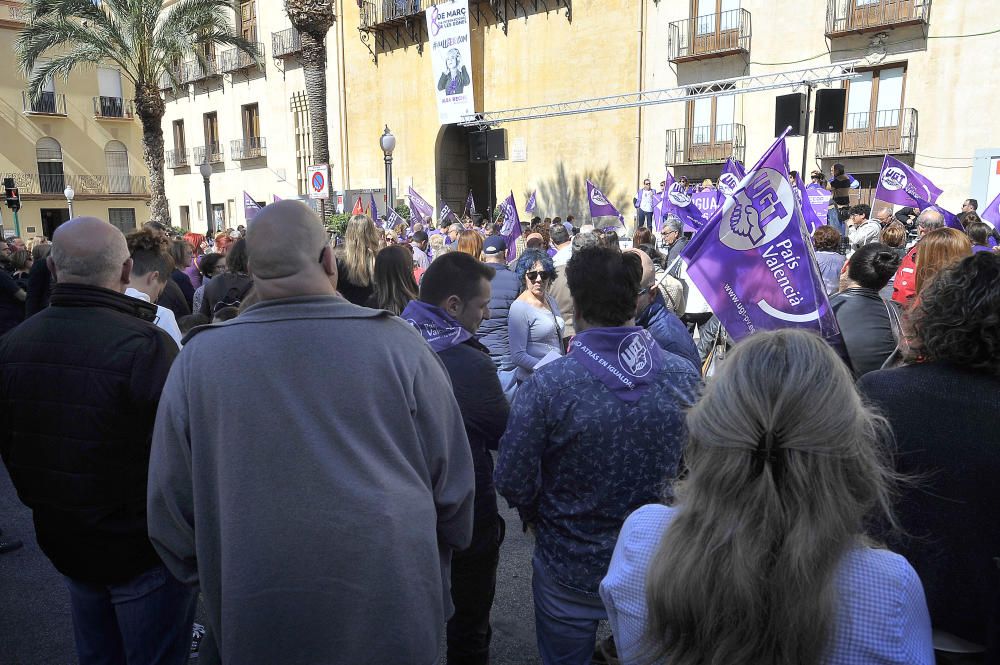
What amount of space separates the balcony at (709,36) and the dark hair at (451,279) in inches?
698

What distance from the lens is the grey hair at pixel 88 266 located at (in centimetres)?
242

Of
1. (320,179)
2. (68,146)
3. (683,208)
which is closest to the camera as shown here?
(683,208)

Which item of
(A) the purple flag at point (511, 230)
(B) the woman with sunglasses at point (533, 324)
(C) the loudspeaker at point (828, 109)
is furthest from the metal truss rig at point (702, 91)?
(B) the woman with sunglasses at point (533, 324)

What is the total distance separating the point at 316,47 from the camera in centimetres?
1833

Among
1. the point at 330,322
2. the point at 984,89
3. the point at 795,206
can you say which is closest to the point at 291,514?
the point at 330,322

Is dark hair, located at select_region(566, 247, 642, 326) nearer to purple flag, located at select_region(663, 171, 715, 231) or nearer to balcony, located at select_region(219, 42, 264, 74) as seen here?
purple flag, located at select_region(663, 171, 715, 231)

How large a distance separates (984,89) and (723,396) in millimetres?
17880

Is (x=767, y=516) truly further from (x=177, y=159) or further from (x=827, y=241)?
(x=177, y=159)

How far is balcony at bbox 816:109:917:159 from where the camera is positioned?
1627 cm

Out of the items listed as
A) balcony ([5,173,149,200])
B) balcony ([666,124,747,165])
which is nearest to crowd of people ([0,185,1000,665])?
balcony ([666,124,747,165])

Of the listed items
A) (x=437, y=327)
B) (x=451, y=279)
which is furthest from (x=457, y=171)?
(x=437, y=327)

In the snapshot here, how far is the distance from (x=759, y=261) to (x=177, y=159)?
1550 inches

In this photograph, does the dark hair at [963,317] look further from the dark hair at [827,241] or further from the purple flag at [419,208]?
the purple flag at [419,208]

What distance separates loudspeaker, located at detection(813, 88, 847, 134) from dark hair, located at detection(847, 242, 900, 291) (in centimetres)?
1119
